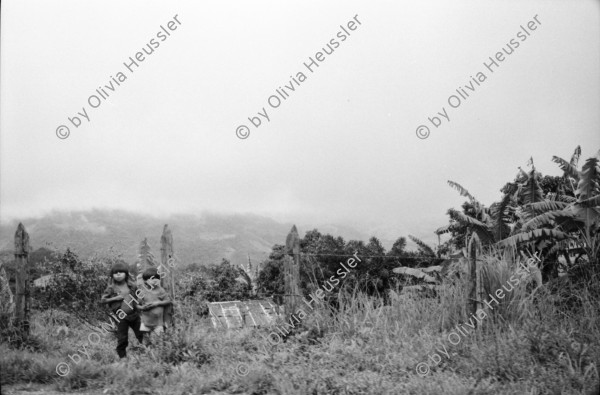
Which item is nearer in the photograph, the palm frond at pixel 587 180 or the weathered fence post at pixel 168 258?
the weathered fence post at pixel 168 258

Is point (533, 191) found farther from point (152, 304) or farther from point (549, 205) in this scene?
point (152, 304)

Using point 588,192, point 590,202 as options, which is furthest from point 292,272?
point 588,192

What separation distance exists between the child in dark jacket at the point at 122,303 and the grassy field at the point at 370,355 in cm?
26

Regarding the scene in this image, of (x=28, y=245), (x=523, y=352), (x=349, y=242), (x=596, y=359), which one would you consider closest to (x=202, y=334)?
(x=28, y=245)

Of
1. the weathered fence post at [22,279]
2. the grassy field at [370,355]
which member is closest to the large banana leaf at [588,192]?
the grassy field at [370,355]

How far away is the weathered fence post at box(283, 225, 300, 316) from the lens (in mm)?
7699

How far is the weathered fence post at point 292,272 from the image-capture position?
7699 mm

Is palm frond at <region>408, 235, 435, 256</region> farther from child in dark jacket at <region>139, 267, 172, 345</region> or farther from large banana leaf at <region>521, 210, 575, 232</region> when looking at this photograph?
child in dark jacket at <region>139, 267, 172, 345</region>

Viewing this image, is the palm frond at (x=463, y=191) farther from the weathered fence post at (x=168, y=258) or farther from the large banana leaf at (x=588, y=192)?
the weathered fence post at (x=168, y=258)

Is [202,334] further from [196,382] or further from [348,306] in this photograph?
[348,306]

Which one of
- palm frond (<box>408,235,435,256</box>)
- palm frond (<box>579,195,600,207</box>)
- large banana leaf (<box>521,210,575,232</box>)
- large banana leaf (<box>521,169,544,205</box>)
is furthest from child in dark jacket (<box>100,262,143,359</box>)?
palm frond (<box>408,235,435,256</box>)

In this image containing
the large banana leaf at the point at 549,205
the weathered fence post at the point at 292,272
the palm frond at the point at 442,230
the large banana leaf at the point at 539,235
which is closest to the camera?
the weathered fence post at the point at 292,272

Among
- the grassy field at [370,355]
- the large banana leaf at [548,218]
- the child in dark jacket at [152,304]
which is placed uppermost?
the large banana leaf at [548,218]

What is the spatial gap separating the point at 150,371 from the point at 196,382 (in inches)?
30.9
